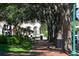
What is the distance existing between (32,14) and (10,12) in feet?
10.9

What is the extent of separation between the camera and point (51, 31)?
43.9m

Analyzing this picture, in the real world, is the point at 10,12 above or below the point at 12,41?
above

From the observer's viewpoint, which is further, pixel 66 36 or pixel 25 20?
pixel 25 20

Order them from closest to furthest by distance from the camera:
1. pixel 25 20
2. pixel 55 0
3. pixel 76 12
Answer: pixel 76 12 → pixel 55 0 → pixel 25 20

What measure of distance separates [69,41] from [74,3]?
4736mm

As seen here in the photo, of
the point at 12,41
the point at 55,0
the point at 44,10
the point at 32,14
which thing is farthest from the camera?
the point at 32,14

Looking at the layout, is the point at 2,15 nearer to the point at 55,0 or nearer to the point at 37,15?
the point at 37,15

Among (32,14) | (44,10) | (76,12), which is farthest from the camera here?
(32,14)

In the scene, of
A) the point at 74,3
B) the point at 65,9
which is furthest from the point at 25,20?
the point at 74,3

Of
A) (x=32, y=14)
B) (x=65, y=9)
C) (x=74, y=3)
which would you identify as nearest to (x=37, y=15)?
(x=32, y=14)

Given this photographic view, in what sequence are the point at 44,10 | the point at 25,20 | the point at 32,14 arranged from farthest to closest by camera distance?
the point at 25,20 < the point at 32,14 < the point at 44,10

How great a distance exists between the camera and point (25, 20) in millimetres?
49969

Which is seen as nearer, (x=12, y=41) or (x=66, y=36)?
(x=66, y=36)

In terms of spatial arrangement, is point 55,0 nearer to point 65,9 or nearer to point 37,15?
point 65,9
